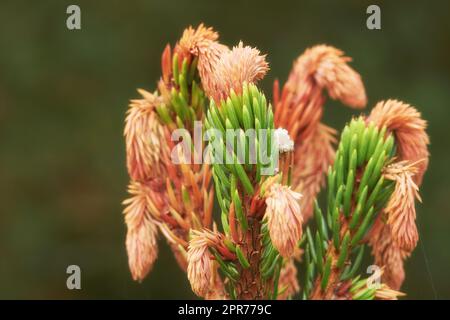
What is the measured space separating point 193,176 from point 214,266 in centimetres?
8

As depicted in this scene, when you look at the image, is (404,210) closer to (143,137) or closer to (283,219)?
(283,219)

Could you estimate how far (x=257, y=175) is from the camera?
541 mm

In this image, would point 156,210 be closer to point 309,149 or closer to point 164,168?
point 164,168

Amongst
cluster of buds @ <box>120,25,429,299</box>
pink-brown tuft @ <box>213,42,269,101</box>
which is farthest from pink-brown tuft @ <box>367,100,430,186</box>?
pink-brown tuft @ <box>213,42,269,101</box>

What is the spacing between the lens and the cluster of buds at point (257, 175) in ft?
1.72

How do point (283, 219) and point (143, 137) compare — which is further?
point (143, 137)

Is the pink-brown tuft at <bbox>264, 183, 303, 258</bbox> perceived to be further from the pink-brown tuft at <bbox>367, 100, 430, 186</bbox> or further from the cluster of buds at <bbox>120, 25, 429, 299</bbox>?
the pink-brown tuft at <bbox>367, 100, 430, 186</bbox>

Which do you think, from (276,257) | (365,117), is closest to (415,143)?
(365,117)

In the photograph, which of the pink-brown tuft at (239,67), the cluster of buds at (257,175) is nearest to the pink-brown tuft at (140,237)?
the cluster of buds at (257,175)

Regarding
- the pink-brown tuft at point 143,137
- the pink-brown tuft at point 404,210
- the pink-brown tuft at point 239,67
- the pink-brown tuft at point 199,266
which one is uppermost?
the pink-brown tuft at point 239,67

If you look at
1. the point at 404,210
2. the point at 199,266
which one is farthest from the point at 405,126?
the point at 199,266

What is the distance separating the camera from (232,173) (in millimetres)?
536

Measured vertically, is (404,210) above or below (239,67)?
below

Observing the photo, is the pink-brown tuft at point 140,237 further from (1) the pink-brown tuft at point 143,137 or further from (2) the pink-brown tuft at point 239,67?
(2) the pink-brown tuft at point 239,67
